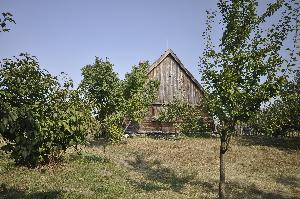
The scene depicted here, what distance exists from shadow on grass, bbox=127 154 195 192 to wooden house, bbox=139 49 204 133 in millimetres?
10490

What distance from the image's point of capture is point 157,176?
20.7 meters

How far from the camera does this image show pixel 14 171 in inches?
733

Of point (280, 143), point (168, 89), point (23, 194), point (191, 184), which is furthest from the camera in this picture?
point (168, 89)

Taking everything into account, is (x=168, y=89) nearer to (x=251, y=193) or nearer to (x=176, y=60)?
(x=176, y=60)

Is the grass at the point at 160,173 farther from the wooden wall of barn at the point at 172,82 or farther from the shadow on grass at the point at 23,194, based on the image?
the wooden wall of barn at the point at 172,82

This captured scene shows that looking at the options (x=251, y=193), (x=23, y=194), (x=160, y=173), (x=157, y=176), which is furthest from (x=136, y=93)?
(x=23, y=194)

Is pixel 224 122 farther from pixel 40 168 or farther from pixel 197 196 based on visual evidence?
pixel 40 168

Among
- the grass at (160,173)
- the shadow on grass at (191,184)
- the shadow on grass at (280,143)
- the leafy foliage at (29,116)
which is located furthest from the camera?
the shadow on grass at (280,143)

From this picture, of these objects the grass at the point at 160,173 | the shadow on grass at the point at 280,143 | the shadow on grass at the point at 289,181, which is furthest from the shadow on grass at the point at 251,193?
the shadow on grass at the point at 280,143

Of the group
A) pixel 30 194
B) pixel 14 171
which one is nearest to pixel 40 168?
pixel 14 171

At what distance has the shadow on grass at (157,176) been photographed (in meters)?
18.4

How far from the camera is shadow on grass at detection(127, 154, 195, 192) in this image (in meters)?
18.4

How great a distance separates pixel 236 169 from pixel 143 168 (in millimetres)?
6176

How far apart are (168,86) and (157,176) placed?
16.4 m
